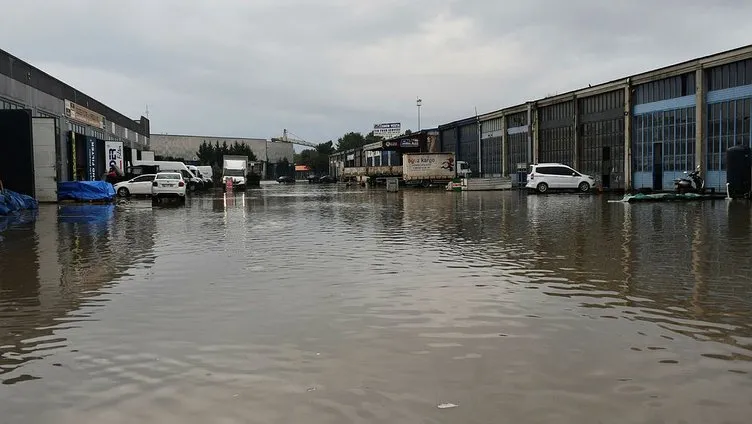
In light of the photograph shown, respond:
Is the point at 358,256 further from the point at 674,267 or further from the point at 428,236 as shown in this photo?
the point at 674,267

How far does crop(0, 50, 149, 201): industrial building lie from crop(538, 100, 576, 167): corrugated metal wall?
32.2 m

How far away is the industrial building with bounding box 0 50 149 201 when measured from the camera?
2692cm

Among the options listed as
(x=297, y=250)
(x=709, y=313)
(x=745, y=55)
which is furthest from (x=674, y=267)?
(x=745, y=55)

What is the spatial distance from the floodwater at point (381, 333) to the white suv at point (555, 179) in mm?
27101

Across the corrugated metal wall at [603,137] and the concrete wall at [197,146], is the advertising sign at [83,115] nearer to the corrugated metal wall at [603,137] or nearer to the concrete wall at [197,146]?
the corrugated metal wall at [603,137]

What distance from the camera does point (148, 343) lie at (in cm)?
594

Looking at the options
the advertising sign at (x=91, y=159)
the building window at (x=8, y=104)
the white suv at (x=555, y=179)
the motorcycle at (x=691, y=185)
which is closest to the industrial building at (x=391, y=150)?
the white suv at (x=555, y=179)

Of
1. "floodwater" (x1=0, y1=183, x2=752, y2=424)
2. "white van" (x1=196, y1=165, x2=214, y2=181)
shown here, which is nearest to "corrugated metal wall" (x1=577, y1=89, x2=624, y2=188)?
"floodwater" (x1=0, y1=183, x2=752, y2=424)

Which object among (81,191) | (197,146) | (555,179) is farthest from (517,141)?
(197,146)

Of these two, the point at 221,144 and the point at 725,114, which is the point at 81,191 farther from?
the point at 221,144

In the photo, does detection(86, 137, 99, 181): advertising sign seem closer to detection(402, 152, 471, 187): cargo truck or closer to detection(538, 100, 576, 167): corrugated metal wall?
detection(402, 152, 471, 187): cargo truck

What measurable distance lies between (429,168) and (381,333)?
53.4 meters

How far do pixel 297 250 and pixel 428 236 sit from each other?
12.1ft

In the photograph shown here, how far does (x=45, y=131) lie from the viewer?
97.7ft
